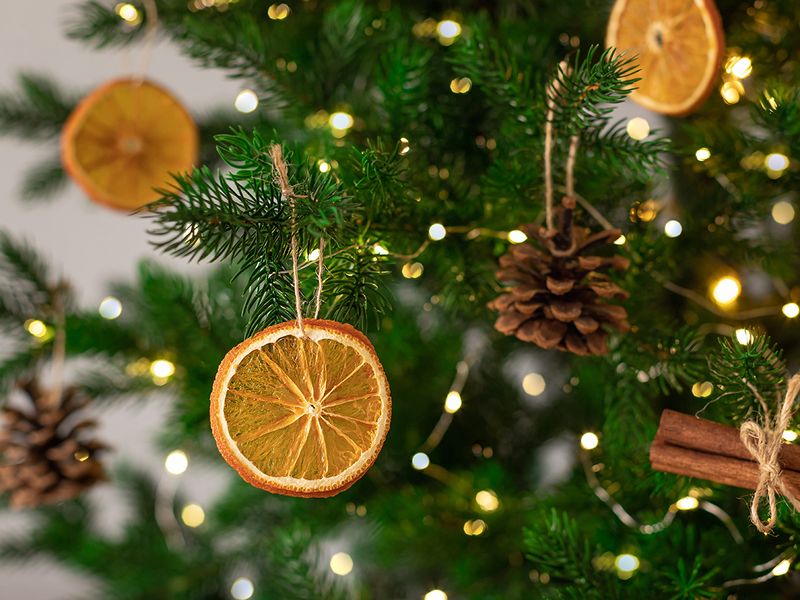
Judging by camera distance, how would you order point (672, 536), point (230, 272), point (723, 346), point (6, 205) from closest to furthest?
point (723, 346)
point (672, 536)
point (230, 272)
point (6, 205)

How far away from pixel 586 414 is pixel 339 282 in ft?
1.35

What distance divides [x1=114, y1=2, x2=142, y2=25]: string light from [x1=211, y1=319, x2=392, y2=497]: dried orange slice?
411 millimetres

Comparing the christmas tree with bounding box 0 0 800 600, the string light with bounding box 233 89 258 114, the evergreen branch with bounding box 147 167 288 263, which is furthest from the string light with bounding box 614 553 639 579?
the string light with bounding box 233 89 258 114

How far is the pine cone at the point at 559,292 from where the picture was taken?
1.52 ft

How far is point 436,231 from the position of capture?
0.51 m

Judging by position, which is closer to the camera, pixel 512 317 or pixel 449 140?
pixel 512 317

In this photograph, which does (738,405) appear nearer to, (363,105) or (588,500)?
(588,500)

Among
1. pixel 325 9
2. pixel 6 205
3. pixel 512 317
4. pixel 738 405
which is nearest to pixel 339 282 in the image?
pixel 512 317

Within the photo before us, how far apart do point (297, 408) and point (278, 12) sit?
0.44 m

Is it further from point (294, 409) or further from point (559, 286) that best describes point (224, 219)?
point (559, 286)

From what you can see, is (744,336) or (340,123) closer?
(744,336)

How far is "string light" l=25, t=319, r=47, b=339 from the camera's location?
71 cm

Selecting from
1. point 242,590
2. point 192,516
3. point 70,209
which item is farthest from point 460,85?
point 70,209

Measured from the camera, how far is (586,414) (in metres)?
0.75
